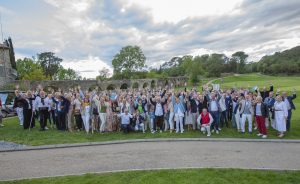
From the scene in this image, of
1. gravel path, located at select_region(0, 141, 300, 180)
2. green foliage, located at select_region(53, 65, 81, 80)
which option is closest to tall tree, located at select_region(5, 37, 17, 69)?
green foliage, located at select_region(53, 65, 81, 80)

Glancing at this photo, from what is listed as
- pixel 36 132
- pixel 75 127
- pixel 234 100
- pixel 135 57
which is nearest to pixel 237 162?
pixel 234 100

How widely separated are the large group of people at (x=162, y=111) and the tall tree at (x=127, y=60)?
78.5 metres

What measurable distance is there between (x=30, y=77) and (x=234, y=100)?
60251mm

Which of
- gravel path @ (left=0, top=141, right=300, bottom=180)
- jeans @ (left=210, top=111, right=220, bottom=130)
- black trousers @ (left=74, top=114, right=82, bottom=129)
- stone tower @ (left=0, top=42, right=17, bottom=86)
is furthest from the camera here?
stone tower @ (left=0, top=42, right=17, bottom=86)

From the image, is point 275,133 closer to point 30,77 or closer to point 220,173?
point 220,173

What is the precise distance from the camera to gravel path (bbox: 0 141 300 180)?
7.89m

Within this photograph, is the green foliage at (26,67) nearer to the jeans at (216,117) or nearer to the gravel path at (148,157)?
the jeans at (216,117)

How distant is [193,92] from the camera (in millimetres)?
14336

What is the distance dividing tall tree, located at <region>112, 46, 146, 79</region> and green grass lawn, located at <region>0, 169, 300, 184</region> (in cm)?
8619

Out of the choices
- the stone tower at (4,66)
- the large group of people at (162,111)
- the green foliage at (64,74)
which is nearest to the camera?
the large group of people at (162,111)

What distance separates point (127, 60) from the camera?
93938mm

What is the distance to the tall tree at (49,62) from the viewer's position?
91912 mm

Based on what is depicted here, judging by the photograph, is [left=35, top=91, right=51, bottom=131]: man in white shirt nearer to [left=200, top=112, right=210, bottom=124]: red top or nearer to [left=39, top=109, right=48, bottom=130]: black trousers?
[left=39, top=109, right=48, bottom=130]: black trousers

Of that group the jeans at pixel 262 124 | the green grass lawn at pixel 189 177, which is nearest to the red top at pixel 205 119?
the jeans at pixel 262 124
